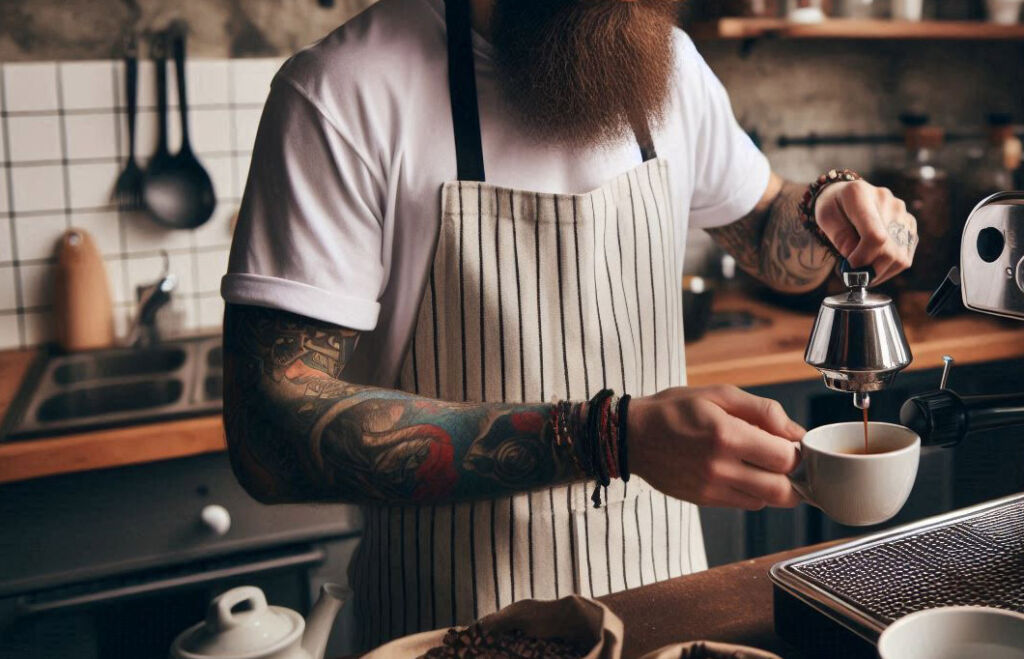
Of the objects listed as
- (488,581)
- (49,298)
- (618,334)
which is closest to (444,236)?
(618,334)

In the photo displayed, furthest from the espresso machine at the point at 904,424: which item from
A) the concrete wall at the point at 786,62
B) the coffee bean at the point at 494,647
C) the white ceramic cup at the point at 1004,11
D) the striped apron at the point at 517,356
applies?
the white ceramic cup at the point at 1004,11

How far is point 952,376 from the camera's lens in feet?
7.63

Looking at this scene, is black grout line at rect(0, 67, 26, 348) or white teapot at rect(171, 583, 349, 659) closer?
white teapot at rect(171, 583, 349, 659)

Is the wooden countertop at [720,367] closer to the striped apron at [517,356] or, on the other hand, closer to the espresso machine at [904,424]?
the striped apron at [517,356]

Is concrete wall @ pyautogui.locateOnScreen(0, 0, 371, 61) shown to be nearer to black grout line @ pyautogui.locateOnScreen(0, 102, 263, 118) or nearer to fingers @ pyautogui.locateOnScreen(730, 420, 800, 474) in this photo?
black grout line @ pyautogui.locateOnScreen(0, 102, 263, 118)

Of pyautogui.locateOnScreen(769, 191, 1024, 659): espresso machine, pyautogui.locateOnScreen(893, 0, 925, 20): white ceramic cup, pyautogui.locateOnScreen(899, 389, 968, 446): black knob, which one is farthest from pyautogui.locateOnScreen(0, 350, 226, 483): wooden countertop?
pyautogui.locateOnScreen(893, 0, 925, 20): white ceramic cup

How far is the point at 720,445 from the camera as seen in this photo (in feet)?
2.93

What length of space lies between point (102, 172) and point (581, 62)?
58.9 inches

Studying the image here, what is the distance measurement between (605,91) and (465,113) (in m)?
0.18

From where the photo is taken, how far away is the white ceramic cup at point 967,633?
0.70 meters

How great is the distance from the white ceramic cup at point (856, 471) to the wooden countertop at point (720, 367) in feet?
3.82

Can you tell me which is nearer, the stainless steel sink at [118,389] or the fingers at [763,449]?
the fingers at [763,449]

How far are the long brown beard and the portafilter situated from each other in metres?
0.48

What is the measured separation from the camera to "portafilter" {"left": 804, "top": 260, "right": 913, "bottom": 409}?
877 millimetres
